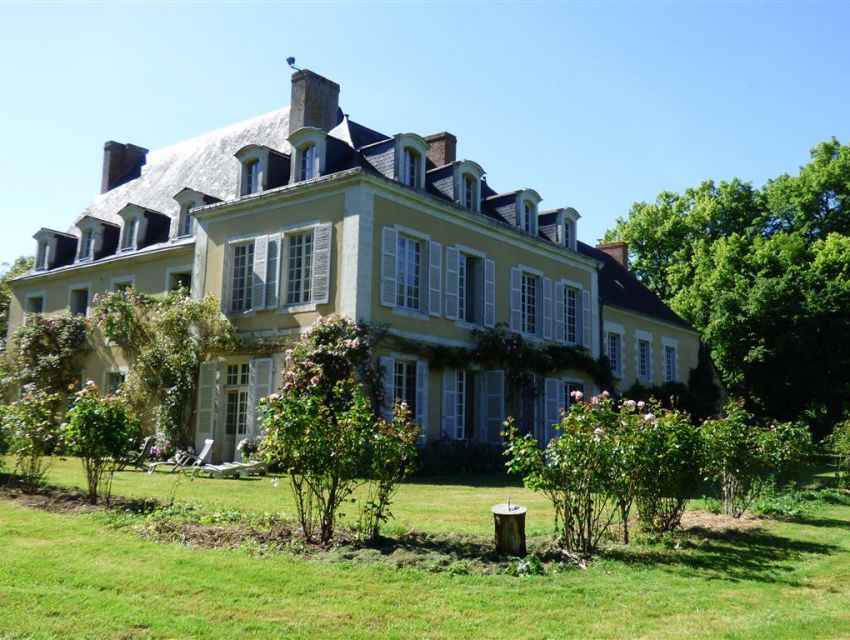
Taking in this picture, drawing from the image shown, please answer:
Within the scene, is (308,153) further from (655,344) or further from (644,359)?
(655,344)

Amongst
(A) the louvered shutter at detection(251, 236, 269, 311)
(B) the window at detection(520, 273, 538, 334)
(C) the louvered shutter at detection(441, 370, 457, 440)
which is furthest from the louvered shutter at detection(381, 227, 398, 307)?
(B) the window at detection(520, 273, 538, 334)

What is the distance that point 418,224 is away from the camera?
15.5 m

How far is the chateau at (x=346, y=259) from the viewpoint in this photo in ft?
47.8

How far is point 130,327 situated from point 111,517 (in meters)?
10.6

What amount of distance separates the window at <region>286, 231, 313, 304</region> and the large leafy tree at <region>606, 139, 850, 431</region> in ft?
53.5

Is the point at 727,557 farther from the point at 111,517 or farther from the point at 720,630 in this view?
the point at 111,517

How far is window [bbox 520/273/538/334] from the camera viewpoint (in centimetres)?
1856

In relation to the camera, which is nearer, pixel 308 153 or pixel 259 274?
pixel 259 274

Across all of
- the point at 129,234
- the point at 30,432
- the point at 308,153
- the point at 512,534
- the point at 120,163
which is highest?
the point at 120,163

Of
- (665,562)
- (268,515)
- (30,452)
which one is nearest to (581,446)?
(665,562)

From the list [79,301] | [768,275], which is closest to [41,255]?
[79,301]

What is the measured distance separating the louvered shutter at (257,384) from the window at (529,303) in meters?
6.75

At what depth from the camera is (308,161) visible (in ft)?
51.0

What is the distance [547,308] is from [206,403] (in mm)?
8670
